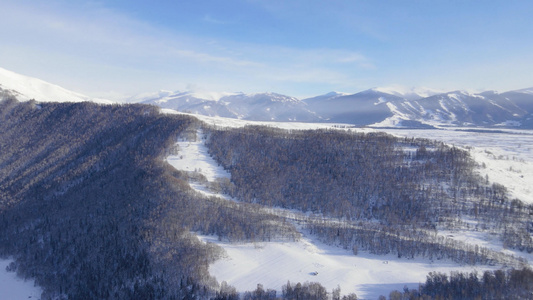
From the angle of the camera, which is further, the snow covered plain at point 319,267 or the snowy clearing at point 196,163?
the snowy clearing at point 196,163

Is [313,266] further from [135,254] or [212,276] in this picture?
[135,254]

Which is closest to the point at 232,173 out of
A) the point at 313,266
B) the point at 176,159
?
the point at 176,159

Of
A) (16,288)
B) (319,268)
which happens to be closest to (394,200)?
(319,268)

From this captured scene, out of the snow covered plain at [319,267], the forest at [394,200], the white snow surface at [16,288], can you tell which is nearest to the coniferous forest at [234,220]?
the forest at [394,200]

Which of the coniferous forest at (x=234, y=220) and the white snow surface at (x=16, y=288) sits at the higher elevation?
the coniferous forest at (x=234, y=220)

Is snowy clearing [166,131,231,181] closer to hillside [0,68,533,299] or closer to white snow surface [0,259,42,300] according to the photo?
hillside [0,68,533,299]

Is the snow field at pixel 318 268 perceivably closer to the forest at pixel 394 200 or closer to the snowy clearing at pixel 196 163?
the forest at pixel 394 200
